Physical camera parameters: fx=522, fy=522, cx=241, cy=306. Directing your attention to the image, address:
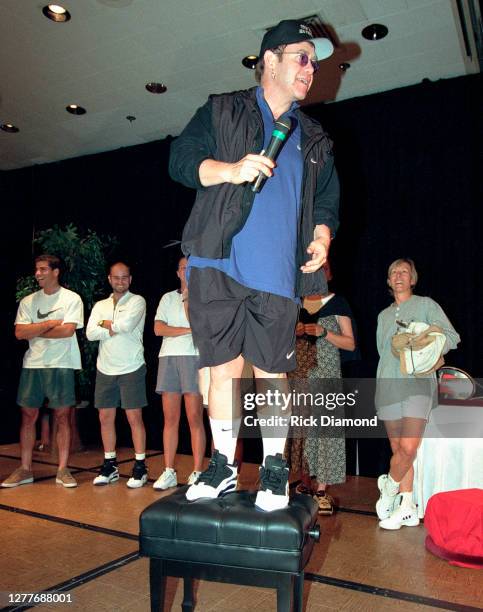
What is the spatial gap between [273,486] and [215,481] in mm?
199

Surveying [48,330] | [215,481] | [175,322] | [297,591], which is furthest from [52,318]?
[297,591]

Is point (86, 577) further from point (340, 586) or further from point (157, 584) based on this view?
point (340, 586)

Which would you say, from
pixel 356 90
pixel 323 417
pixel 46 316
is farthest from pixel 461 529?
pixel 356 90

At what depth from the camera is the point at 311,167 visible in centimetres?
175

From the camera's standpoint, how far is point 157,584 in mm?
1562

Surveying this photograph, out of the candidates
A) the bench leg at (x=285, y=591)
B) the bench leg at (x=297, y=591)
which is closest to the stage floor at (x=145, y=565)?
the bench leg at (x=297, y=591)

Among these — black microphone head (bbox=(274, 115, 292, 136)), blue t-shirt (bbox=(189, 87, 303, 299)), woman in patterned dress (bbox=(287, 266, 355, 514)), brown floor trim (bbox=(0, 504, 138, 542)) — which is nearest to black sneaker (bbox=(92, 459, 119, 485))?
brown floor trim (bbox=(0, 504, 138, 542))

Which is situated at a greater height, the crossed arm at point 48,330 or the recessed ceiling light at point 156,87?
the recessed ceiling light at point 156,87

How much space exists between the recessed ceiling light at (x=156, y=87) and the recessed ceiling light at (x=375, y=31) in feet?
6.38

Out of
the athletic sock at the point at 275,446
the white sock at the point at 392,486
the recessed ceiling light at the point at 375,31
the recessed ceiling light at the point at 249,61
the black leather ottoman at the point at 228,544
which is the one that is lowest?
the white sock at the point at 392,486

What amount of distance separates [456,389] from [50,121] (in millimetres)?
5041

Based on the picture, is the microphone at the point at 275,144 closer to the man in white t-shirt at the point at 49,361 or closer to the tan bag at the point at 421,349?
the tan bag at the point at 421,349

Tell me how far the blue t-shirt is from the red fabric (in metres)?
1.68

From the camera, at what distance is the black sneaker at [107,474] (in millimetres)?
4054
